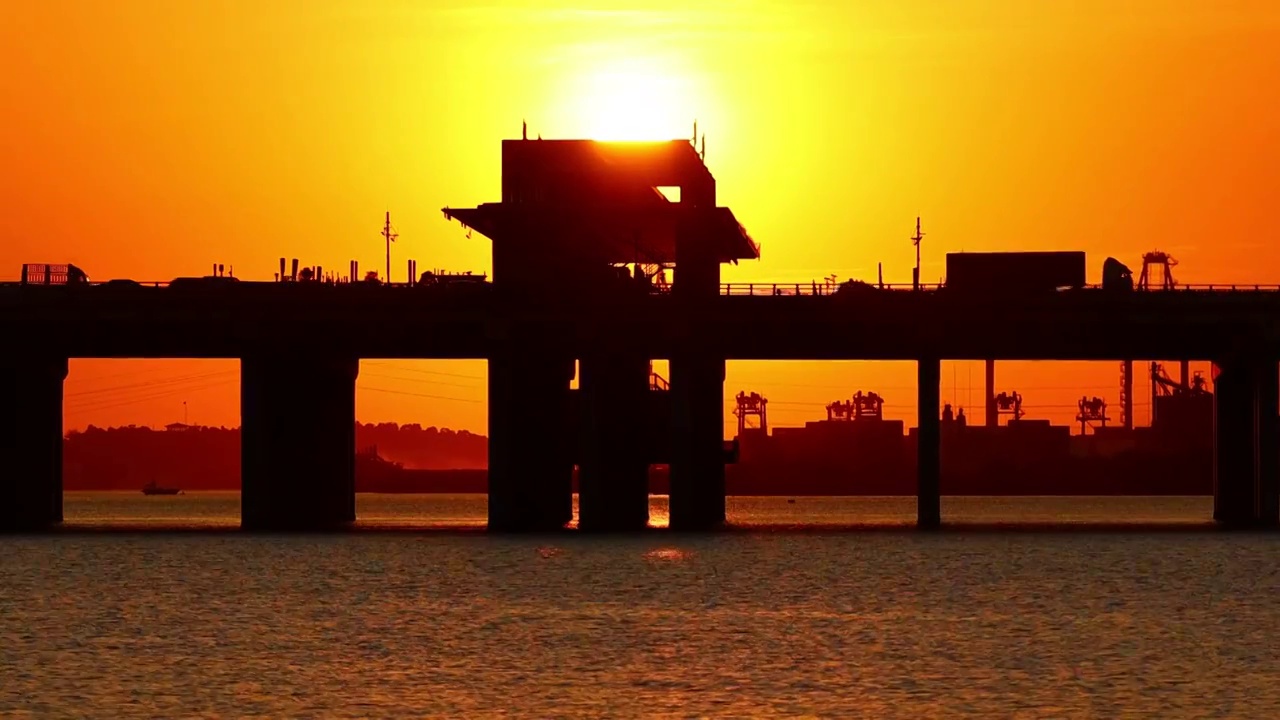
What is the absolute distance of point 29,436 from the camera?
126875mm

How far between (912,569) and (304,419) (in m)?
43.8

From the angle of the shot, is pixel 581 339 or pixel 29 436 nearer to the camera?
pixel 581 339

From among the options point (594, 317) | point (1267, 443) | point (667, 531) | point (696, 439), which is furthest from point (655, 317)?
point (1267, 443)

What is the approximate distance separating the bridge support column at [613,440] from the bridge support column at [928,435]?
17.6m

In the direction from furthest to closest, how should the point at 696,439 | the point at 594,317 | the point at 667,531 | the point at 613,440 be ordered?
the point at 667,531
the point at 613,440
the point at 696,439
the point at 594,317

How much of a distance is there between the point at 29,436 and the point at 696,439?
138 feet

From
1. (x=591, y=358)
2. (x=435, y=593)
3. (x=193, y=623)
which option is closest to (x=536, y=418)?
(x=591, y=358)

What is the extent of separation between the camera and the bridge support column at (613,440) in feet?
402

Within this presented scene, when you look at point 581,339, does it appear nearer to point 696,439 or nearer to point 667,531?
point 696,439

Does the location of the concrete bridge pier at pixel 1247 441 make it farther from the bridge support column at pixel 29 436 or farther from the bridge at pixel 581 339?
the bridge support column at pixel 29 436

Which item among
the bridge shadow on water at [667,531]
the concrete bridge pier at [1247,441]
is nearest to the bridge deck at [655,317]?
the concrete bridge pier at [1247,441]

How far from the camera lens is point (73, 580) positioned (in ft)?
311

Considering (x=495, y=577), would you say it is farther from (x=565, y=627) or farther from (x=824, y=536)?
(x=824, y=536)

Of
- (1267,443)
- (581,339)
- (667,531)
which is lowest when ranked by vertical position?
(667,531)
